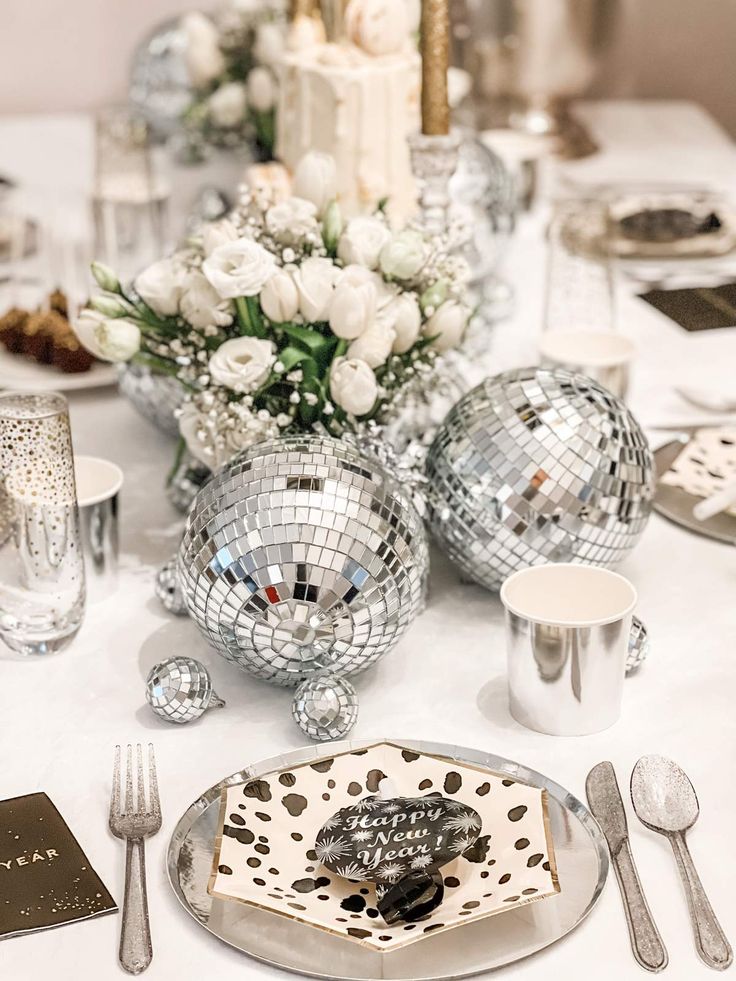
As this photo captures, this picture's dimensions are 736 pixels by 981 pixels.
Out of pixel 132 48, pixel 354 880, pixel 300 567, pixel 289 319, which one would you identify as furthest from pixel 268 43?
pixel 354 880

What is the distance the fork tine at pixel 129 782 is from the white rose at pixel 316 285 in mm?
390

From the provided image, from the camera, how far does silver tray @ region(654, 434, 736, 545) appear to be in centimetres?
121

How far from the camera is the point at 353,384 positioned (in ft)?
3.48

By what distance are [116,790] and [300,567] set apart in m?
0.20

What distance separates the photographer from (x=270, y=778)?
0.84 meters

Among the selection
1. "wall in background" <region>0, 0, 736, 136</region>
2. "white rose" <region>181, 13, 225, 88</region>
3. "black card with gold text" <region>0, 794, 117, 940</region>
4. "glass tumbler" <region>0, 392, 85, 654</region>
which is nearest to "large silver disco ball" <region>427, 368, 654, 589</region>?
"glass tumbler" <region>0, 392, 85, 654</region>

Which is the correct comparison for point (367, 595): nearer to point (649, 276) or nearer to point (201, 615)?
point (201, 615)

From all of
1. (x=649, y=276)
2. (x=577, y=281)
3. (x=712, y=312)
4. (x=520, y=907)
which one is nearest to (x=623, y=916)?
(x=520, y=907)

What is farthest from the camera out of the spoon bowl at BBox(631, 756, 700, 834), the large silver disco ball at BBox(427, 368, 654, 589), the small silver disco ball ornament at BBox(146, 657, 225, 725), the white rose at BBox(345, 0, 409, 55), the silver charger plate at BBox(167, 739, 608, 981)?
the white rose at BBox(345, 0, 409, 55)

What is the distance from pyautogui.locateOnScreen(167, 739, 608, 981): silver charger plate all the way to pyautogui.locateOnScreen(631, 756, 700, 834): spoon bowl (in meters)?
0.04

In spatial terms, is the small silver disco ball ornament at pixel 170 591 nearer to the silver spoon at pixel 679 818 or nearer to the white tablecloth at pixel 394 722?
the white tablecloth at pixel 394 722

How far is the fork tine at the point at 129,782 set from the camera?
85cm

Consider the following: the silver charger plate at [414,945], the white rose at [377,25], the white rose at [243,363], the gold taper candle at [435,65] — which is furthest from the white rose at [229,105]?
the silver charger plate at [414,945]

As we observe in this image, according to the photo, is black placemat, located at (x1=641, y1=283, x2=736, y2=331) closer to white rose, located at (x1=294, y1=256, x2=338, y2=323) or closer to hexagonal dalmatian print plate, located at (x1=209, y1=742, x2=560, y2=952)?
white rose, located at (x1=294, y1=256, x2=338, y2=323)
